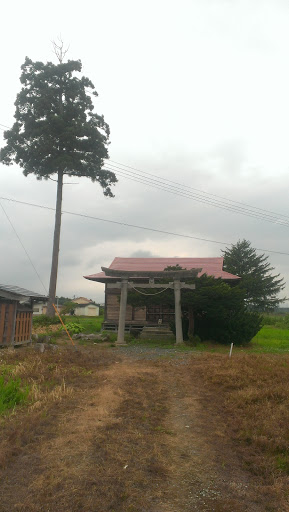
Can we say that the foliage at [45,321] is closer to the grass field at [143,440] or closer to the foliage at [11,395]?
the grass field at [143,440]

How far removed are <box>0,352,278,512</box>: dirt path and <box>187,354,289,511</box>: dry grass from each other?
207mm

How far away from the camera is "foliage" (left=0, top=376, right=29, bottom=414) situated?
6.17 m

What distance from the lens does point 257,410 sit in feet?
19.9

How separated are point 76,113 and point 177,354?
61.3 feet

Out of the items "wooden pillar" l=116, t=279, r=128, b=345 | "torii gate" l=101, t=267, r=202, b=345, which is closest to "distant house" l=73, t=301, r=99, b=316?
"wooden pillar" l=116, t=279, r=128, b=345

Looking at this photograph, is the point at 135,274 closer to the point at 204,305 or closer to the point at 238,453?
the point at 204,305

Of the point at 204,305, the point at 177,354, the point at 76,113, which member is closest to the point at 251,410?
the point at 177,354

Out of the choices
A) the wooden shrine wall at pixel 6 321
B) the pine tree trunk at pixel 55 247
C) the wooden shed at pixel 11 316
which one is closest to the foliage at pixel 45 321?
the pine tree trunk at pixel 55 247

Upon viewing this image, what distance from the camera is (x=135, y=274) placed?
17.1 metres

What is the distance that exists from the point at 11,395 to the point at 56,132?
21.0 m

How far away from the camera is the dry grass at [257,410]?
163 inches

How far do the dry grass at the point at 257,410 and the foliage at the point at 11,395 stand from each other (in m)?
3.35

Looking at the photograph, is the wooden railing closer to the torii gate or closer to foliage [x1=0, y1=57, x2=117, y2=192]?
the torii gate

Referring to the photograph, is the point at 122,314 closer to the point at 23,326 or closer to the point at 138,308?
the point at 23,326
